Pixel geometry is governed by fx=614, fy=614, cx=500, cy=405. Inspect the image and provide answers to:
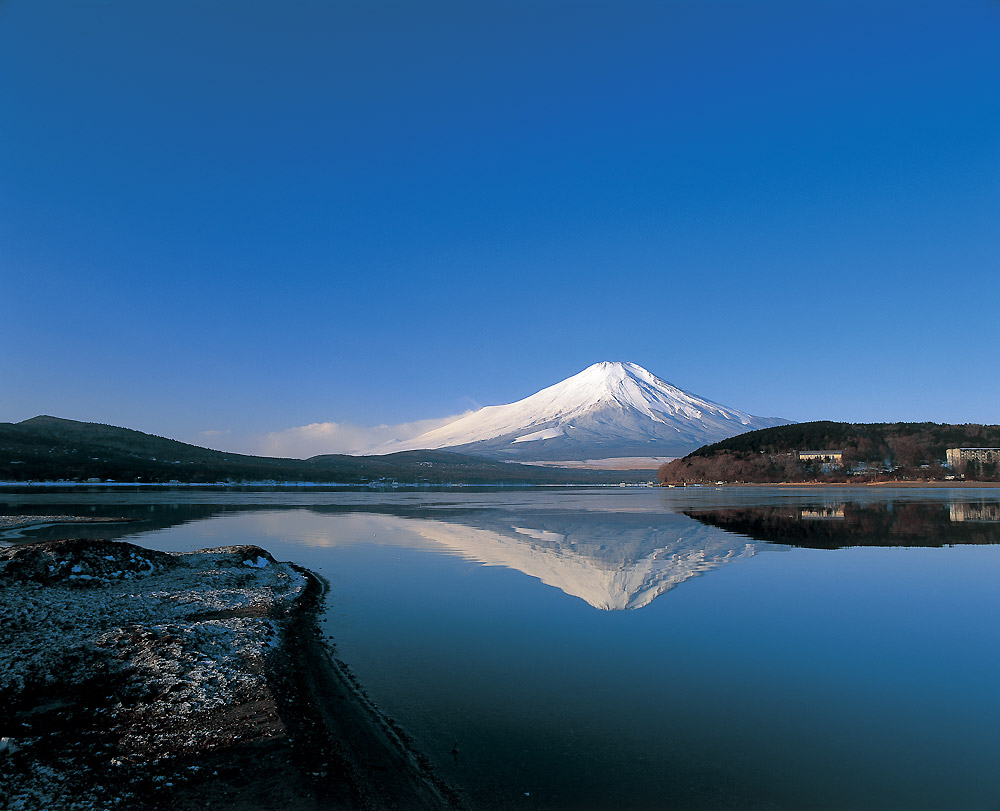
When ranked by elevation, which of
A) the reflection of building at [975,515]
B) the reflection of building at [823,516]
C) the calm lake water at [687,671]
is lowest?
the reflection of building at [823,516]

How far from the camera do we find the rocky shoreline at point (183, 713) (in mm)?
5051

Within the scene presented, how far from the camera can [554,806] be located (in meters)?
5.21

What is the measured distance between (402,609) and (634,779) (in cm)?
789

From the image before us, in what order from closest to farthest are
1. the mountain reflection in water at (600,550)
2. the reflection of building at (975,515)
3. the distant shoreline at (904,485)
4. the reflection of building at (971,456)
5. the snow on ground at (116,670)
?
the snow on ground at (116,670) → the mountain reflection in water at (600,550) → the reflection of building at (975,515) → the distant shoreline at (904,485) → the reflection of building at (971,456)

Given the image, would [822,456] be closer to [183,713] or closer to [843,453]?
[843,453]

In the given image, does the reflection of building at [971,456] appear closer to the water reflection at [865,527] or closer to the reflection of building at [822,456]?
the reflection of building at [822,456]

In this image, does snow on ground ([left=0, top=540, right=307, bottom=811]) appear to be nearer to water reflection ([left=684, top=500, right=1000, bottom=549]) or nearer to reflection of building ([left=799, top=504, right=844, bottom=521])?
water reflection ([left=684, top=500, right=1000, bottom=549])

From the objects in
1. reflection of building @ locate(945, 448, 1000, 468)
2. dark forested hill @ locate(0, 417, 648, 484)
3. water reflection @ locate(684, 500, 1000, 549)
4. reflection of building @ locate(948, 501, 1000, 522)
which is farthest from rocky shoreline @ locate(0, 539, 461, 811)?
reflection of building @ locate(945, 448, 1000, 468)

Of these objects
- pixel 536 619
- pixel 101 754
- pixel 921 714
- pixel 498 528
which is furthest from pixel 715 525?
pixel 101 754

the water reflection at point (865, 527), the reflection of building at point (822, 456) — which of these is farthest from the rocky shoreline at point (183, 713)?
the reflection of building at point (822, 456)

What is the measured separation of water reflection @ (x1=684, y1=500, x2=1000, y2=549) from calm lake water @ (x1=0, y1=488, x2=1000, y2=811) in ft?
10.1

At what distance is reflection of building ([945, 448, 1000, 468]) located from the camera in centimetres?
10131

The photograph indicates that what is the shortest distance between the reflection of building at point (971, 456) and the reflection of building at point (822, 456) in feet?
55.6

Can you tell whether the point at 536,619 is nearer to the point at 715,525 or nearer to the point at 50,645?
the point at 50,645
